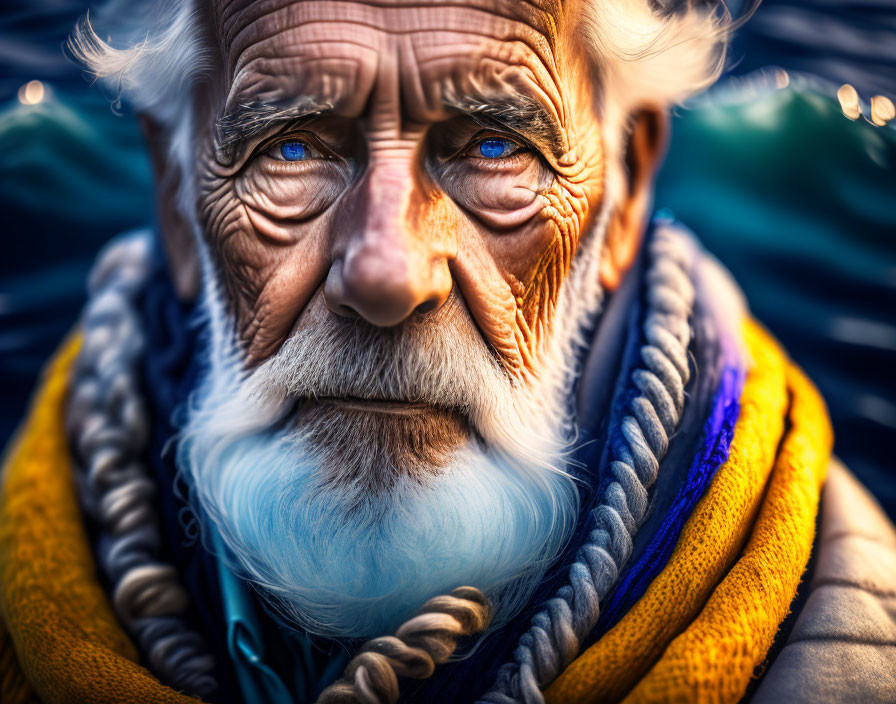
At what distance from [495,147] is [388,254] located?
0.94 feet

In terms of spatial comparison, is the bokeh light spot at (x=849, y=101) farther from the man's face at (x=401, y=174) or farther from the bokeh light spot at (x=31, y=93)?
the bokeh light spot at (x=31, y=93)

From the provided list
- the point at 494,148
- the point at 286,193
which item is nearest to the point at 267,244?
the point at 286,193

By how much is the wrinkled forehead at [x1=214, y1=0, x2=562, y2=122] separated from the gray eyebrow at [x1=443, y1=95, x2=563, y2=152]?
0.04ft

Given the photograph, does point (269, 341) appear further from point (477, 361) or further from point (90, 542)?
point (90, 542)

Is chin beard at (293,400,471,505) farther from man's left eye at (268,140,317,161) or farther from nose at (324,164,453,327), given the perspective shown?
man's left eye at (268,140,317,161)

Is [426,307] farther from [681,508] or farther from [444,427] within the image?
[681,508]

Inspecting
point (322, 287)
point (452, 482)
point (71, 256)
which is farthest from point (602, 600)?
point (71, 256)

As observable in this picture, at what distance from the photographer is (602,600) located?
107 centimetres

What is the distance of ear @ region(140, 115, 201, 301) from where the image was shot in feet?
4.62

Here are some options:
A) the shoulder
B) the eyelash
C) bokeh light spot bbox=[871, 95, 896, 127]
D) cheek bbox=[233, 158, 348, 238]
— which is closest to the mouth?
cheek bbox=[233, 158, 348, 238]

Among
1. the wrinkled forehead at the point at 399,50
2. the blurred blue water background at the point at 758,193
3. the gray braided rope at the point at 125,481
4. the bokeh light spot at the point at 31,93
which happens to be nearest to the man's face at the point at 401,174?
the wrinkled forehead at the point at 399,50

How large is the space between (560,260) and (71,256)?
1.72m

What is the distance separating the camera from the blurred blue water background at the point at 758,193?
1.72 metres

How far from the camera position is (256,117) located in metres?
1.03
